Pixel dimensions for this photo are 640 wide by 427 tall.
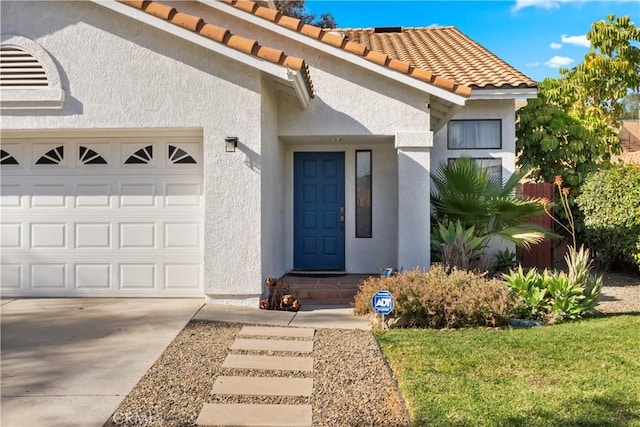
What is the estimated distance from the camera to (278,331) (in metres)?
6.71

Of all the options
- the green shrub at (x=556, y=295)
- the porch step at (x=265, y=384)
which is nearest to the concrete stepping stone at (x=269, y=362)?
the porch step at (x=265, y=384)

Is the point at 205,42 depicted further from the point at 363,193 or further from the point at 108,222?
the point at 363,193

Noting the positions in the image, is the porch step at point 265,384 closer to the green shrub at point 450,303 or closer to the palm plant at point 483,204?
the green shrub at point 450,303

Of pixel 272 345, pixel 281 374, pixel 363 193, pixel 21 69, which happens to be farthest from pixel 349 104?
pixel 281 374

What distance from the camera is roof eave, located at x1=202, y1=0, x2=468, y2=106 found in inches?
345

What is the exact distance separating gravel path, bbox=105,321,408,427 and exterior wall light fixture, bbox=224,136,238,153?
2806mm

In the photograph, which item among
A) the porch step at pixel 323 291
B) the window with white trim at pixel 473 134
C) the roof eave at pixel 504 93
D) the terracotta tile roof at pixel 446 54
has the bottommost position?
the porch step at pixel 323 291

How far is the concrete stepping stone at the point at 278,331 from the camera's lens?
655 centimetres

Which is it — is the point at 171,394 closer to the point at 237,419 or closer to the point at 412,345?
the point at 237,419

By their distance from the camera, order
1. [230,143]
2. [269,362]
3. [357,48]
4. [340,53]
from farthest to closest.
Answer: [340,53], [357,48], [230,143], [269,362]

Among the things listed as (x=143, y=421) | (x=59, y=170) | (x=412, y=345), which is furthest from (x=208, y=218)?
(x=143, y=421)

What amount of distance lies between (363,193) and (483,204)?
2.45 metres

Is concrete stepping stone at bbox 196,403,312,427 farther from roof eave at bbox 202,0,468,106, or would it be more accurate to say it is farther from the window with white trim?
the window with white trim

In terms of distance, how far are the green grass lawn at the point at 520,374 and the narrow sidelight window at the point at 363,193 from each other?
13.8 ft
